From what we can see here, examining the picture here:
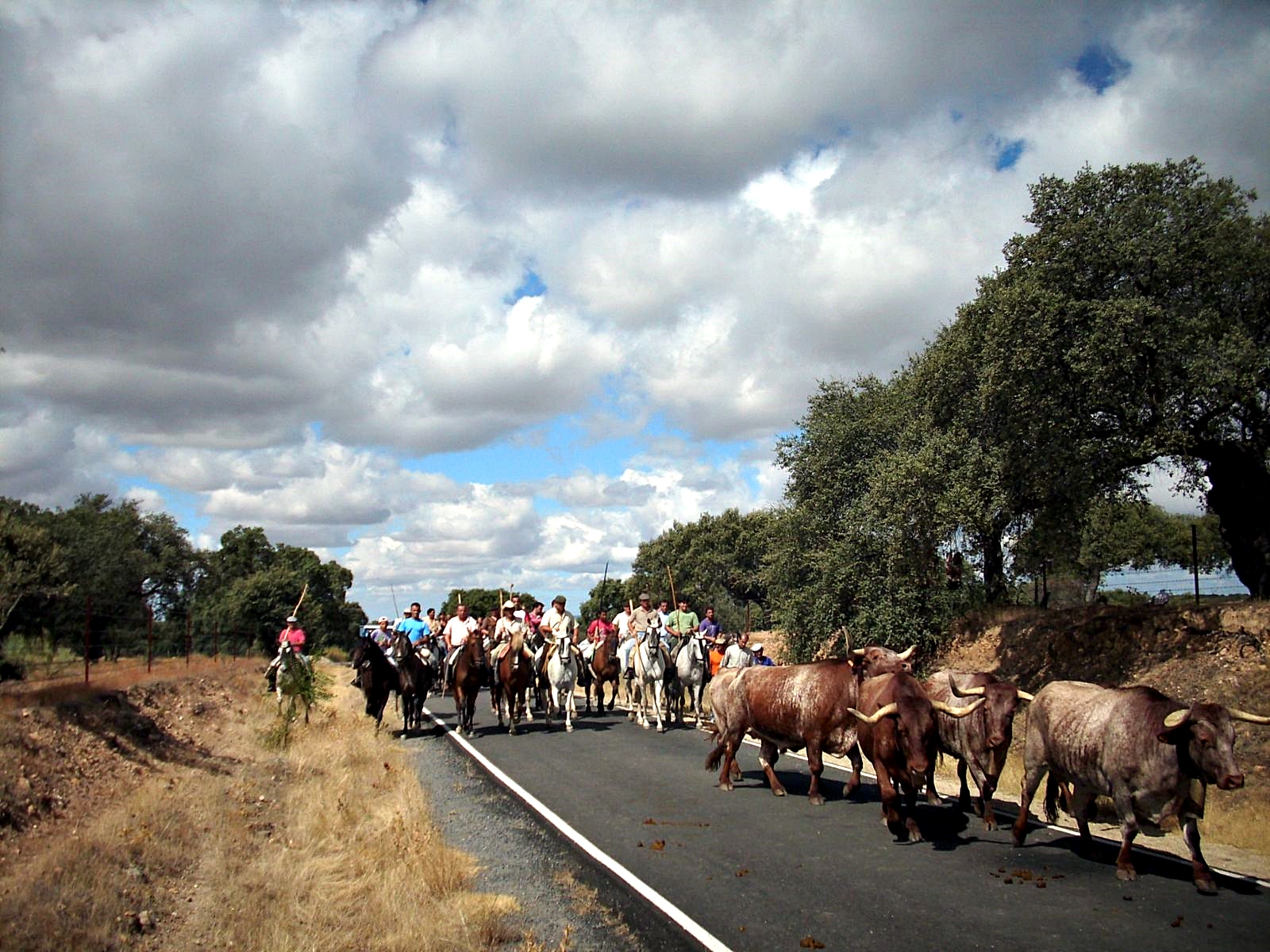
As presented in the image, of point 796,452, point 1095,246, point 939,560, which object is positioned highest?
point 1095,246

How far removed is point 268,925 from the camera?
25.0 ft

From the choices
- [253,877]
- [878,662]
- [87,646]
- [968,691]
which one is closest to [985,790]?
[968,691]

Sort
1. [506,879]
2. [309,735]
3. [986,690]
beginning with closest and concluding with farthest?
[506,879], [986,690], [309,735]

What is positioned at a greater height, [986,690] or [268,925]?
[986,690]

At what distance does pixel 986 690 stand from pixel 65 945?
894 cm

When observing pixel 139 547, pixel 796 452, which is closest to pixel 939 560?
pixel 796 452

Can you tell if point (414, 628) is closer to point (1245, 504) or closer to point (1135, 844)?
point (1135, 844)

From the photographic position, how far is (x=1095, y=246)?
69.7ft

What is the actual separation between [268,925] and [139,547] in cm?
9589

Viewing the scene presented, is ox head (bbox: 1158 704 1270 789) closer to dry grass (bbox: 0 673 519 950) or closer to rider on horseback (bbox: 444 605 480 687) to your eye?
dry grass (bbox: 0 673 519 950)

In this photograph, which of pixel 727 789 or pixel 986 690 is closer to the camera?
pixel 986 690

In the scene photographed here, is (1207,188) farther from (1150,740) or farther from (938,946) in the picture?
(938,946)

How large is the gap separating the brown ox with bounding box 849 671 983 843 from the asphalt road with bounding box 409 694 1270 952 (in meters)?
0.40

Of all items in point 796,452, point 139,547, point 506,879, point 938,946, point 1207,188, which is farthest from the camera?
point 139,547
